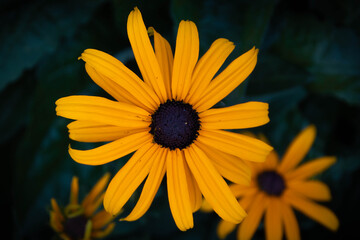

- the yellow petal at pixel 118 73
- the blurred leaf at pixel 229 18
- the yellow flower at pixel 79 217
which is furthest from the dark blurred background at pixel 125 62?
the yellow petal at pixel 118 73

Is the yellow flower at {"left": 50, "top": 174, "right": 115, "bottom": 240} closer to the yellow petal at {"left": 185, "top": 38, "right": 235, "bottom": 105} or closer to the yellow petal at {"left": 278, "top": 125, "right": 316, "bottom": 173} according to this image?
the yellow petal at {"left": 185, "top": 38, "right": 235, "bottom": 105}

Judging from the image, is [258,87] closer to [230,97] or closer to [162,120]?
[230,97]

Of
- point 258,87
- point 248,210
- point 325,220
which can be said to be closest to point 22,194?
point 248,210

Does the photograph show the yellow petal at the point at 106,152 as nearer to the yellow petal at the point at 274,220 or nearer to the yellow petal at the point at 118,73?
the yellow petal at the point at 118,73

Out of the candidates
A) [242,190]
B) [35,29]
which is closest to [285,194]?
[242,190]

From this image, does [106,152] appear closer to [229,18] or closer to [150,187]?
[150,187]

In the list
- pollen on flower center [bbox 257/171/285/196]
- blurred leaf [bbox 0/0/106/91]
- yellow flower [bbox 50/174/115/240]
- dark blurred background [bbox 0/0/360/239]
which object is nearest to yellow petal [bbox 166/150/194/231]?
yellow flower [bbox 50/174/115/240]
